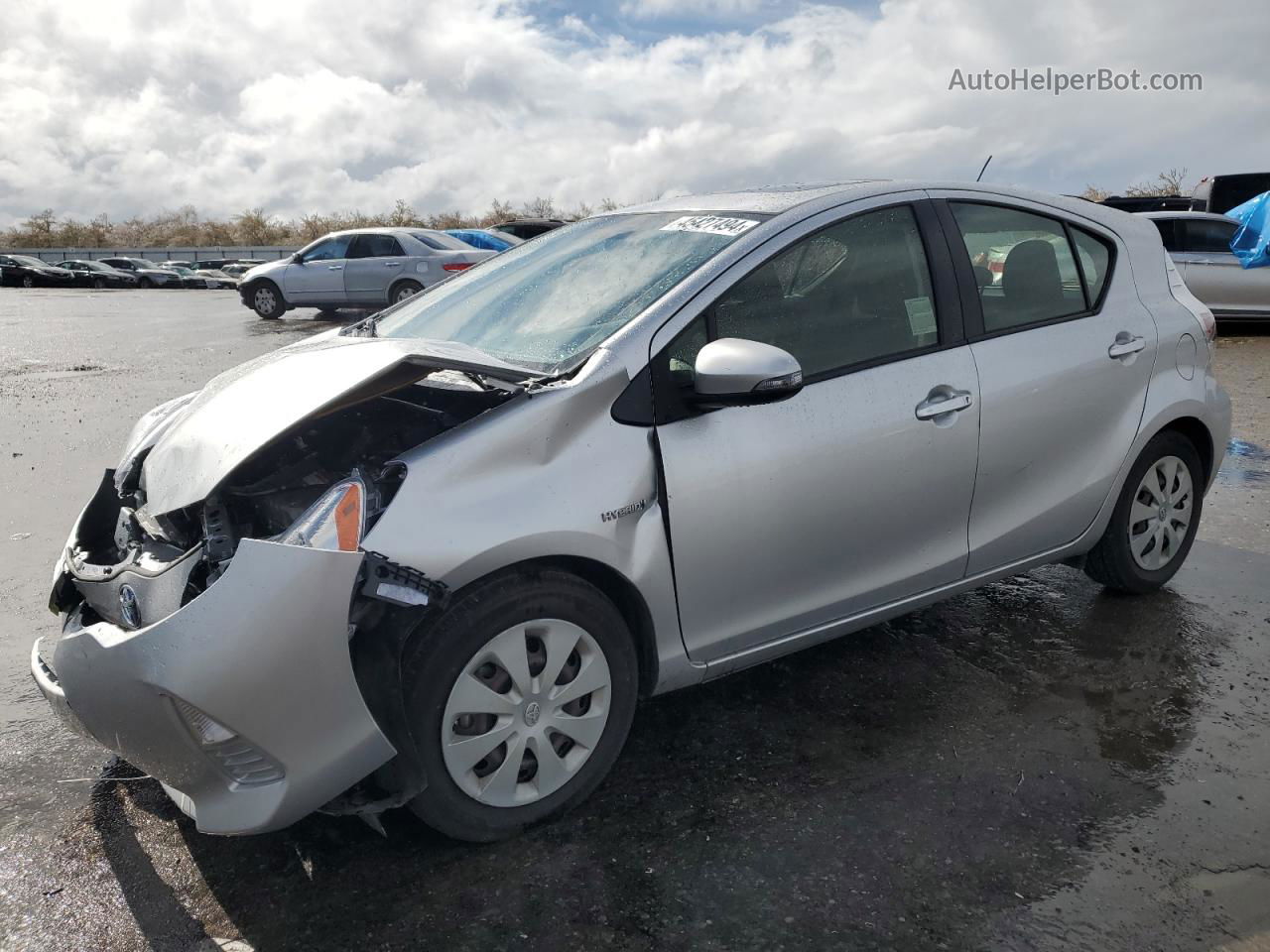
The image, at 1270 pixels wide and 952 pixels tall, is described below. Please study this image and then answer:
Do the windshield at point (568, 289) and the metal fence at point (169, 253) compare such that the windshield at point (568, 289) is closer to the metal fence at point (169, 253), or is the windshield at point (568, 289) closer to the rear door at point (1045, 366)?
the rear door at point (1045, 366)

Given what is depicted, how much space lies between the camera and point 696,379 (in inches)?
113

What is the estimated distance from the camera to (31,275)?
38719mm

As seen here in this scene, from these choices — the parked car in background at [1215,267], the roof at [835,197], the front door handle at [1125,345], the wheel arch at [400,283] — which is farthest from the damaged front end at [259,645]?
the wheel arch at [400,283]

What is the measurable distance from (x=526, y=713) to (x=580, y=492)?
1.88 feet

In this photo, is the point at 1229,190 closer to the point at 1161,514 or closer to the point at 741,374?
the point at 1161,514

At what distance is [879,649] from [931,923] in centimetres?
158

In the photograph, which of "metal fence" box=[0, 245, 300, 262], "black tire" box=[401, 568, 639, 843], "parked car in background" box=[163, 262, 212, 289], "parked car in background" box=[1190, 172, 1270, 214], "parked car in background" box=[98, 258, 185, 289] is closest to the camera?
"black tire" box=[401, 568, 639, 843]

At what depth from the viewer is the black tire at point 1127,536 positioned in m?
4.14

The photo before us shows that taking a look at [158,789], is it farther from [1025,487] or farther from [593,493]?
[1025,487]

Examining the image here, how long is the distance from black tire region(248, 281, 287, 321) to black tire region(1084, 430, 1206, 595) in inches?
616

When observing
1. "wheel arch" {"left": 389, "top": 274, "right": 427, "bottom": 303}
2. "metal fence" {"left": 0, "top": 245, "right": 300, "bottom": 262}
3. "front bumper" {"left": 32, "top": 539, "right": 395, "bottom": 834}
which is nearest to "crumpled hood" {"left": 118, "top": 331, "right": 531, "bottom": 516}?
"front bumper" {"left": 32, "top": 539, "right": 395, "bottom": 834}

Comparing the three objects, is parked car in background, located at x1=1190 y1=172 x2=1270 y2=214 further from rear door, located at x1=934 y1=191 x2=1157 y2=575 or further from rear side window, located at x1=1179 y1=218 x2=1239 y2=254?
rear door, located at x1=934 y1=191 x2=1157 y2=575

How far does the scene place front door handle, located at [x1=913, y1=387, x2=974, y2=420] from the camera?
3336mm

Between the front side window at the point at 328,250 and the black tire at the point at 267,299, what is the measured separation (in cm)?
75
